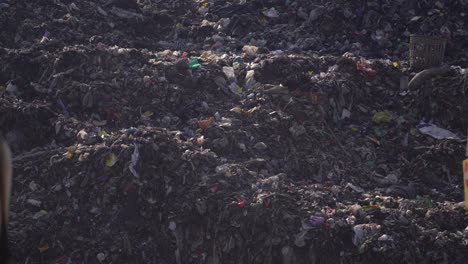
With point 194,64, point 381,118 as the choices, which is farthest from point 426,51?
point 194,64

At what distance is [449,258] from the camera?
165 inches

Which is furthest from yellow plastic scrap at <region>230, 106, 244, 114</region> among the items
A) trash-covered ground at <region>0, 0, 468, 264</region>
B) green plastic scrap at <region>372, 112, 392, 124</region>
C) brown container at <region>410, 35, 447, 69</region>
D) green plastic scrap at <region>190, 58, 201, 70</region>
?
brown container at <region>410, 35, 447, 69</region>

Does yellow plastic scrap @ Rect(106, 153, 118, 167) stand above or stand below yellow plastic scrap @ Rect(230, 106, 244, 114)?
above

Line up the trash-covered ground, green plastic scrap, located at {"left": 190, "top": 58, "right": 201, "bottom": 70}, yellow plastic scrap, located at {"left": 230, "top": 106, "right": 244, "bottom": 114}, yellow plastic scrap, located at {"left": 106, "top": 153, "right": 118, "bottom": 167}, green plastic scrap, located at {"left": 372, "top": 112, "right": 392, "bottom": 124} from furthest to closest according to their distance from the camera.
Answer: green plastic scrap, located at {"left": 190, "top": 58, "right": 201, "bottom": 70}, green plastic scrap, located at {"left": 372, "top": 112, "right": 392, "bottom": 124}, yellow plastic scrap, located at {"left": 230, "top": 106, "right": 244, "bottom": 114}, yellow plastic scrap, located at {"left": 106, "top": 153, "right": 118, "bottom": 167}, the trash-covered ground

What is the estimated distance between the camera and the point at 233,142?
5371 mm

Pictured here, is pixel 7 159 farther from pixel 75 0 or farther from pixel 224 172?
pixel 75 0

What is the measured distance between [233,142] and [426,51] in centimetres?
245

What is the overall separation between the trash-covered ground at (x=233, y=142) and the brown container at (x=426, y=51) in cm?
23

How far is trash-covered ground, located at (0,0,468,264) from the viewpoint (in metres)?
4.43

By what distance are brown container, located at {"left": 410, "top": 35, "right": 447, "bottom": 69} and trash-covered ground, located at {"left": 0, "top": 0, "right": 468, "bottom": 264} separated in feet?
0.77

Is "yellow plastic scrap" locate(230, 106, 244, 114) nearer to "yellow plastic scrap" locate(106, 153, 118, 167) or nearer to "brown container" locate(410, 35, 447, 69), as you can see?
"yellow plastic scrap" locate(106, 153, 118, 167)

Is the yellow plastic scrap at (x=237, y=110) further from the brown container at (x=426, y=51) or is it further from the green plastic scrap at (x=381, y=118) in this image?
the brown container at (x=426, y=51)

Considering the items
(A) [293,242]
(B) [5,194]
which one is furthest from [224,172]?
(B) [5,194]

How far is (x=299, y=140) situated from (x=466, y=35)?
3.43 meters
